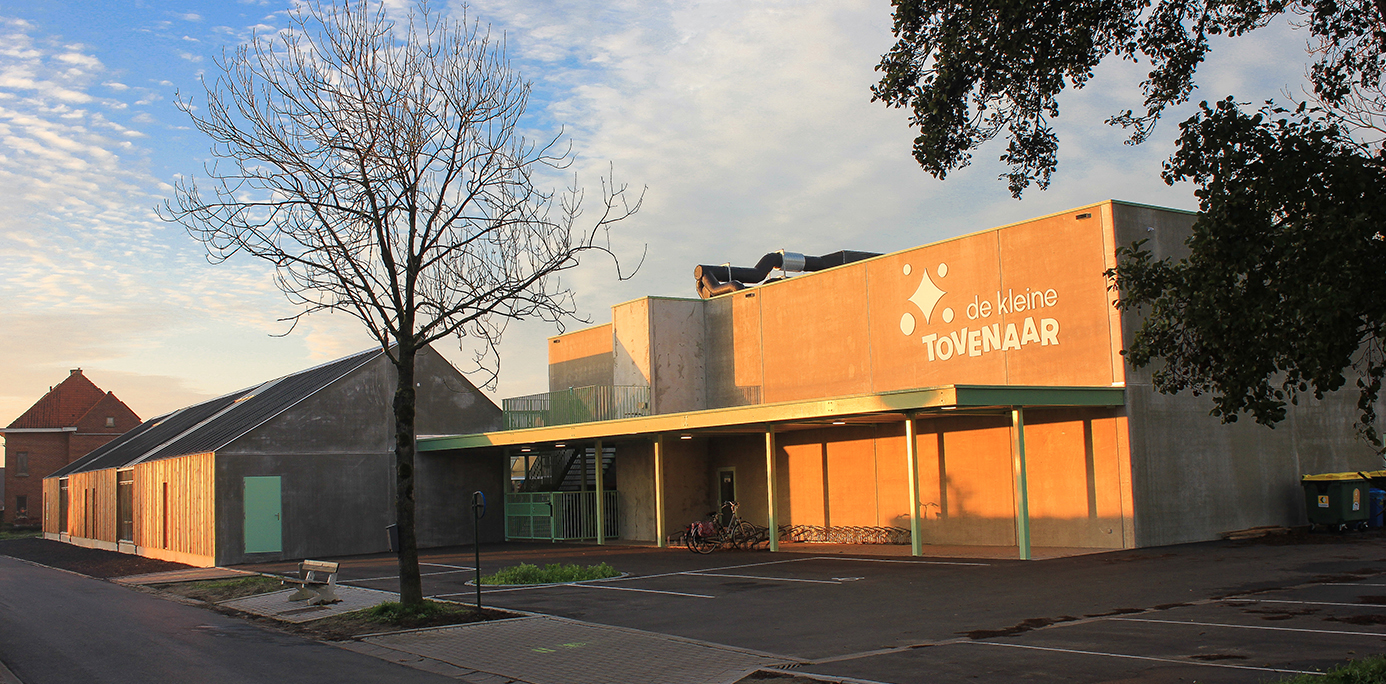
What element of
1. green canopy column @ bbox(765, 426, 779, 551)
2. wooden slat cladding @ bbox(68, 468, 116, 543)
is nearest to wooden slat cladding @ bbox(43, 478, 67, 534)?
wooden slat cladding @ bbox(68, 468, 116, 543)

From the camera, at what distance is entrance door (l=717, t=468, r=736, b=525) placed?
2859 cm

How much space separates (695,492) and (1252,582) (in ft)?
57.8

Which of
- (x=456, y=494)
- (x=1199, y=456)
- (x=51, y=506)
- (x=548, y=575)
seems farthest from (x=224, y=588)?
(x=51, y=506)

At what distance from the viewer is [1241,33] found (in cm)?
974

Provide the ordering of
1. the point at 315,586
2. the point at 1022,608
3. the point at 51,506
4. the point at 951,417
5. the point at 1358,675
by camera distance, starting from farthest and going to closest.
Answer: the point at 51,506 < the point at 951,417 < the point at 315,586 < the point at 1022,608 < the point at 1358,675

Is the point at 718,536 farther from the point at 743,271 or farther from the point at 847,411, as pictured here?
the point at 743,271

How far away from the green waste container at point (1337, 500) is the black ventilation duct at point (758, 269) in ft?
51.6

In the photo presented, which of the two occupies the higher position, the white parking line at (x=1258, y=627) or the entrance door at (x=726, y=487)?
the entrance door at (x=726, y=487)

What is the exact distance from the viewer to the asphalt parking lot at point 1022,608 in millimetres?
8477

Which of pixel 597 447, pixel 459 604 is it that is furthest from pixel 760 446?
pixel 459 604

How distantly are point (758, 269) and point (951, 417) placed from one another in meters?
13.5

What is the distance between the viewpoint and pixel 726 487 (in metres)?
29.0

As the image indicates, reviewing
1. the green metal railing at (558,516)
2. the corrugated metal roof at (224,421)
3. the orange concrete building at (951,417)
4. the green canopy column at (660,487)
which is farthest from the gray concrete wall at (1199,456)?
the corrugated metal roof at (224,421)

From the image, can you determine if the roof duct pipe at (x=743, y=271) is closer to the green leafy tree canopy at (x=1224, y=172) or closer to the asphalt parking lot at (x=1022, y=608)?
the asphalt parking lot at (x=1022, y=608)
